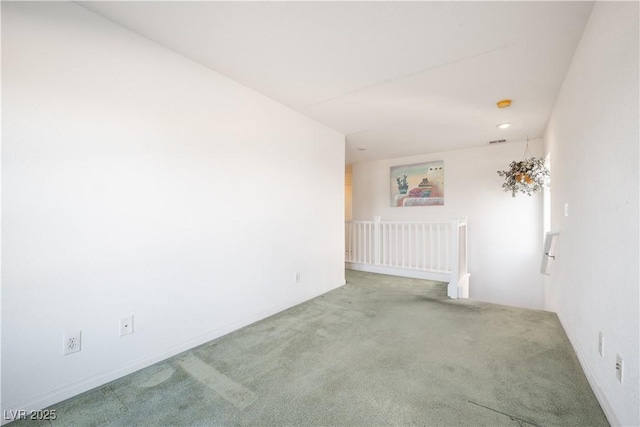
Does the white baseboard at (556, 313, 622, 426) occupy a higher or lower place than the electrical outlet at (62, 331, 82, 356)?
lower

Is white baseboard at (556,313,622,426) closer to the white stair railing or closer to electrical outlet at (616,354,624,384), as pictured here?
electrical outlet at (616,354,624,384)

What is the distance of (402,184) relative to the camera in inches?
213

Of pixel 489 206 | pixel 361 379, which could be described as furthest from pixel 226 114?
pixel 489 206

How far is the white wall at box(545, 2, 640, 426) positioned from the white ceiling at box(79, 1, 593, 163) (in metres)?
0.34

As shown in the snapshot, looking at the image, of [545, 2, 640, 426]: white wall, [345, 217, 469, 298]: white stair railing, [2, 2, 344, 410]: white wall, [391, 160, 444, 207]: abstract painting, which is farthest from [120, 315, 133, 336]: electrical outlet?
[391, 160, 444, 207]: abstract painting

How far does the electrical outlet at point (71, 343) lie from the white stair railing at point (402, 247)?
4051 mm

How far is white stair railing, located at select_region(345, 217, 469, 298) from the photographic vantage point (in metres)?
4.52

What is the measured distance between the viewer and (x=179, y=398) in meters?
1.58

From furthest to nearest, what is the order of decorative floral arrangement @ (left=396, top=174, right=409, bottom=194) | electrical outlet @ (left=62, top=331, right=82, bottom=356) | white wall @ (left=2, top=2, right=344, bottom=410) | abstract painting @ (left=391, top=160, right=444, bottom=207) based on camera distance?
decorative floral arrangement @ (left=396, top=174, right=409, bottom=194), abstract painting @ (left=391, top=160, right=444, bottom=207), electrical outlet @ (left=62, top=331, right=82, bottom=356), white wall @ (left=2, top=2, right=344, bottom=410)

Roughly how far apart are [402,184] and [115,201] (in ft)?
15.4

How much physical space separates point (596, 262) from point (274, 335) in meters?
2.26

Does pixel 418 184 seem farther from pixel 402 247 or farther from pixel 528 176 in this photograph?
pixel 528 176

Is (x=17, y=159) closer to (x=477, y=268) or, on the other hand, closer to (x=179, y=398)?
(x=179, y=398)

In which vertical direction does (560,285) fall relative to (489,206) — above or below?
below
